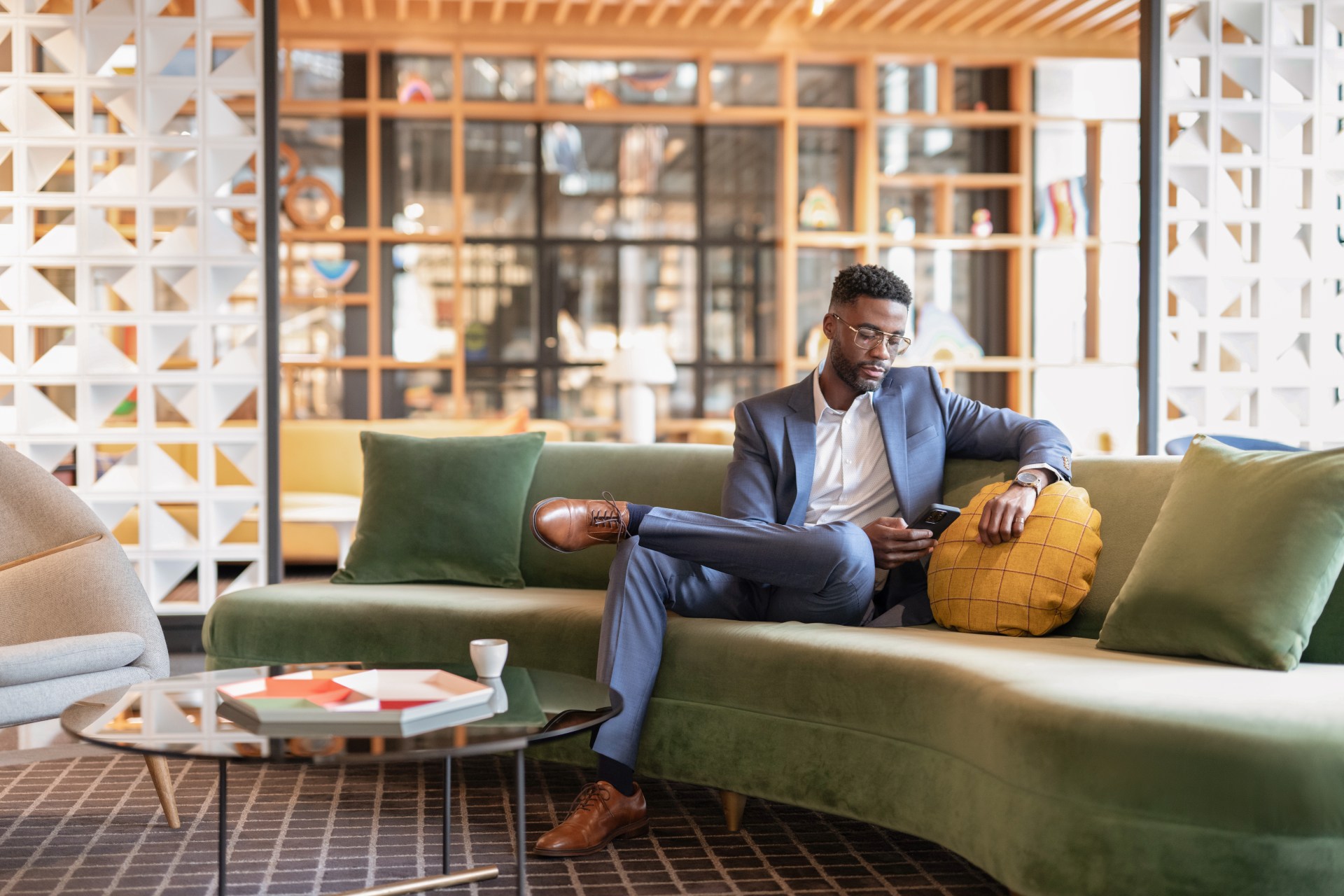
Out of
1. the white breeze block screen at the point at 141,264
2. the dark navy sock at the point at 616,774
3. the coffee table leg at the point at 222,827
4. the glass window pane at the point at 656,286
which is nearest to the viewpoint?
the coffee table leg at the point at 222,827

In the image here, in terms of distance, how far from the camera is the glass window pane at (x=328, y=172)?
8141 mm

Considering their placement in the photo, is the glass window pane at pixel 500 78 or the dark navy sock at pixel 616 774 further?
the glass window pane at pixel 500 78

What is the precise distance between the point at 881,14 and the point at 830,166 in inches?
46.7

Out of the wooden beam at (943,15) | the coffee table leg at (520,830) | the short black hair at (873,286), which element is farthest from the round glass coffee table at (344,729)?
the wooden beam at (943,15)

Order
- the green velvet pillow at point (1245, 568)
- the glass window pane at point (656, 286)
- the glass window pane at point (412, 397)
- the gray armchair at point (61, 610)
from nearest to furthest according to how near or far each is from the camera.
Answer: the green velvet pillow at point (1245, 568) → the gray armchair at point (61, 610) → the glass window pane at point (412, 397) → the glass window pane at point (656, 286)

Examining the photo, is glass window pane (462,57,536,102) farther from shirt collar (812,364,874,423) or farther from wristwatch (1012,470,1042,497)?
wristwatch (1012,470,1042,497)

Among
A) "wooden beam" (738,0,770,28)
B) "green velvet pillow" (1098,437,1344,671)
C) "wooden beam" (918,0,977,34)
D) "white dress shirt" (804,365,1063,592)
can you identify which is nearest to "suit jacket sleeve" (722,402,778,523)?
"white dress shirt" (804,365,1063,592)

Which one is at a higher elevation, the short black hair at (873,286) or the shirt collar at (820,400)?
the short black hair at (873,286)

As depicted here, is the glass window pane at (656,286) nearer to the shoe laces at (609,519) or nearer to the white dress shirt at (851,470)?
the white dress shirt at (851,470)

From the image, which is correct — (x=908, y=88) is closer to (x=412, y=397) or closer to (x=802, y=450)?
(x=412, y=397)

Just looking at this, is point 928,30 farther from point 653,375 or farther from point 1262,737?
point 1262,737

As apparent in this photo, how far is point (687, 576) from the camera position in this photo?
2.68 m

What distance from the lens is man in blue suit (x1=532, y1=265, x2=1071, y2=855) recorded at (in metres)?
2.52

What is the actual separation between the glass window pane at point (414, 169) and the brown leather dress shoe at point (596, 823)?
6403 millimetres
